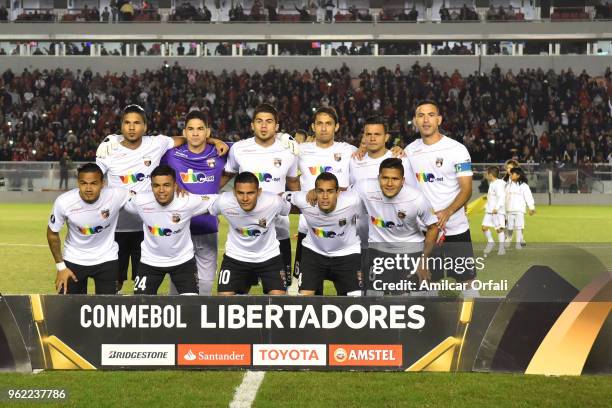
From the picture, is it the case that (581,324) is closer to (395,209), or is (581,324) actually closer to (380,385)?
(380,385)

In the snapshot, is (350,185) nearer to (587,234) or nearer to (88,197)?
(88,197)

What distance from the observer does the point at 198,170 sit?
8062mm

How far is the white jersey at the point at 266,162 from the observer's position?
7941 millimetres

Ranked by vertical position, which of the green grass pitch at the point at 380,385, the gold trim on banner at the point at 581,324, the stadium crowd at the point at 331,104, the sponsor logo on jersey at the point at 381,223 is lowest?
the green grass pitch at the point at 380,385

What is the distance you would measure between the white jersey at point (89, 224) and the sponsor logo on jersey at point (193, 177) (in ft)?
2.30

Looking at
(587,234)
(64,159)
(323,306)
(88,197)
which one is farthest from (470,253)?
(64,159)

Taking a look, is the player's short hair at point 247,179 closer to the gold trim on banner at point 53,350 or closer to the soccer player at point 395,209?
the soccer player at point 395,209

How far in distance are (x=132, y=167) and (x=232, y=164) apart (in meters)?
0.93

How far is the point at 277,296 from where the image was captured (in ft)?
20.1

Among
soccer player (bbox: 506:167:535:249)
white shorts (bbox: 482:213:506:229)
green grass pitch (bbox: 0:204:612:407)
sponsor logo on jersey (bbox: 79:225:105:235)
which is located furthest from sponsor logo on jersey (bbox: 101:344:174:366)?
soccer player (bbox: 506:167:535:249)

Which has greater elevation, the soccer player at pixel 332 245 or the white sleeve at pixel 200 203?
the white sleeve at pixel 200 203

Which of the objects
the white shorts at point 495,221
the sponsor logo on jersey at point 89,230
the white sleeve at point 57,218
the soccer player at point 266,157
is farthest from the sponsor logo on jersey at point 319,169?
the white shorts at point 495,221

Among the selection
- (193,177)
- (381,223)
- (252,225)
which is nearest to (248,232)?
(252,225)

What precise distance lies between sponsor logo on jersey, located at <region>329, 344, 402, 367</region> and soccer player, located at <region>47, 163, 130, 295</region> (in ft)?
7.37
